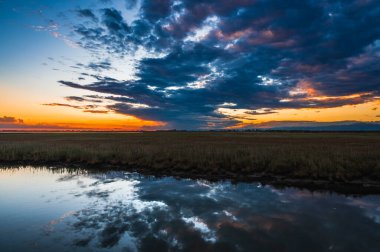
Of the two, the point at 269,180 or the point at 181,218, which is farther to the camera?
the point at 269,180

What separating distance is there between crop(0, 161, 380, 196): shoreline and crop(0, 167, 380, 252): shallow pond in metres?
1.09

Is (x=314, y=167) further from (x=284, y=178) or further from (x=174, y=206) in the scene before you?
(x=174, y=206)

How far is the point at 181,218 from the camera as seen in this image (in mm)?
10000

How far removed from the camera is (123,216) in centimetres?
1016

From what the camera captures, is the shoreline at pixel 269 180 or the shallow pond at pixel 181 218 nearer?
the shallow pond at pixel 181 218

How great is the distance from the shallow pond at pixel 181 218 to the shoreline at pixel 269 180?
43.0 inches

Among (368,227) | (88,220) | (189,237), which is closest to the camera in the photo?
(189,237)

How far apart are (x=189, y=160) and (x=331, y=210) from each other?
12.2m

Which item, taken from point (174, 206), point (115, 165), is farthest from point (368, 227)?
point (115, 165)

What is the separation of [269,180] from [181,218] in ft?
28.4

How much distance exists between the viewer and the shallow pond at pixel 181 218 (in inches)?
304

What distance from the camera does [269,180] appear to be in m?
16.9

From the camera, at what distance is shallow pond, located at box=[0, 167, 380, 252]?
7.71m

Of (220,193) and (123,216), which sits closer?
(123,216)
